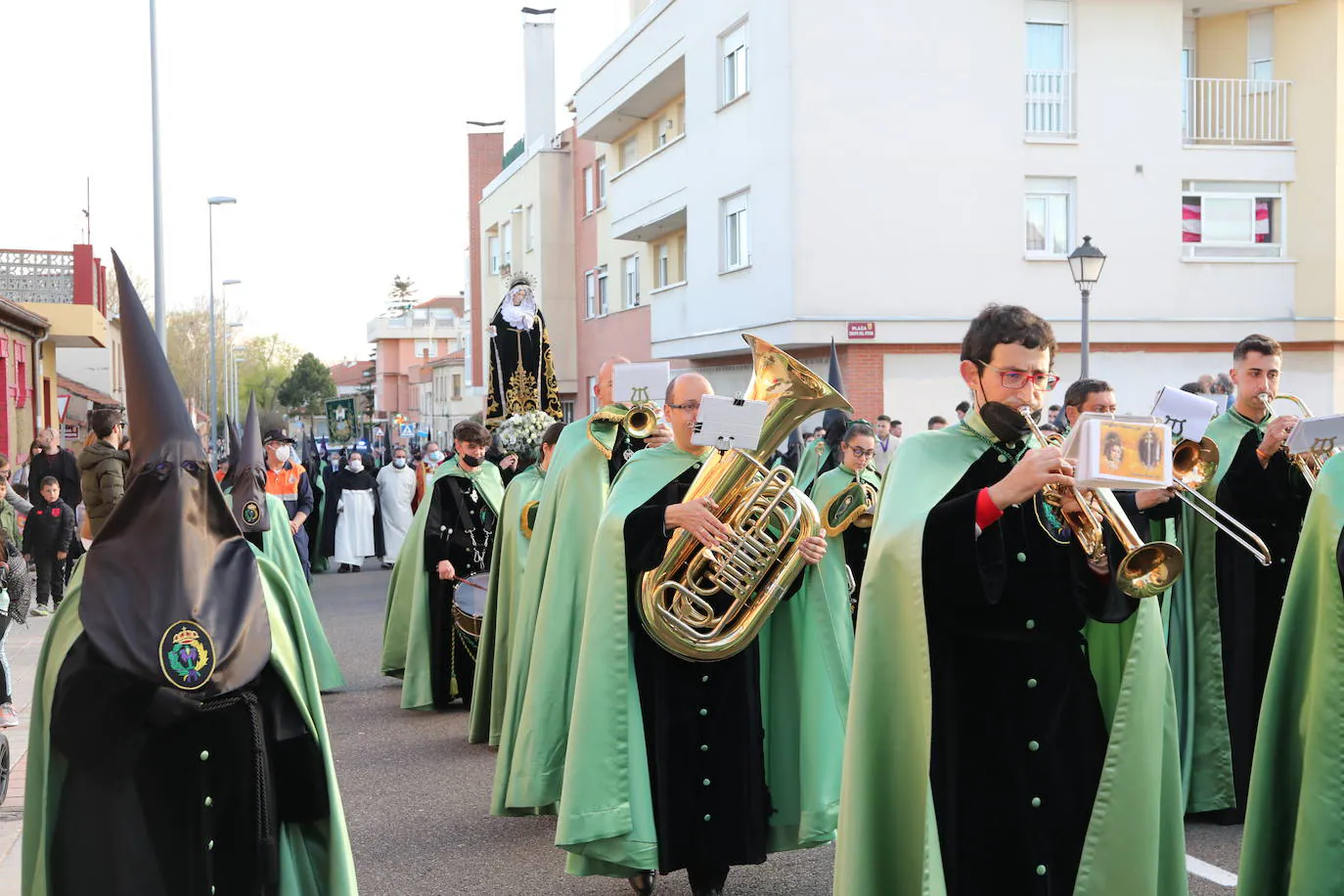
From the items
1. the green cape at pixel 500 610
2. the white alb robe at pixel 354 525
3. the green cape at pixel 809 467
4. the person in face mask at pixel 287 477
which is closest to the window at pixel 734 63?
the white alb robe at pixel 354 525

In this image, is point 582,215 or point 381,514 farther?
point 582,215

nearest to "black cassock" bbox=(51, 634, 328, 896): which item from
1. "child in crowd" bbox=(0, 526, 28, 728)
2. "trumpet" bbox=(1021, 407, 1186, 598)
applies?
"trumpet" bbox=(1021, 407, 1186, 598)

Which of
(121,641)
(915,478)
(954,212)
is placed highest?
(954,212)

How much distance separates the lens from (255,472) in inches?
311

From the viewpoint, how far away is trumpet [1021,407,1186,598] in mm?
3338

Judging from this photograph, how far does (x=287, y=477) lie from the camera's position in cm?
1550

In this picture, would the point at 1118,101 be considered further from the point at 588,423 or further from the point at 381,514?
the point at 588,423

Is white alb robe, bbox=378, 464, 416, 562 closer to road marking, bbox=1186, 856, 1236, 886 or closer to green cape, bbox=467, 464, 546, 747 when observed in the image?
green cape, bbox=467, 464, 546, 747

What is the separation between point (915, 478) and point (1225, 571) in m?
3.65

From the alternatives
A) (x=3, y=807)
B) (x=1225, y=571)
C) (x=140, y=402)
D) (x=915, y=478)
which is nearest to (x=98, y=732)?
(x=140, y=402)

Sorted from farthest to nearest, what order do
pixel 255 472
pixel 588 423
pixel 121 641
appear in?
1. pixel 255 472
2. pixel 588 423
3. pixel 121 641

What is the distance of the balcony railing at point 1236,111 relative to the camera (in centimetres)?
2464

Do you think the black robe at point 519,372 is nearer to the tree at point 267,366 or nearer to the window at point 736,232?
the window at point 736,232

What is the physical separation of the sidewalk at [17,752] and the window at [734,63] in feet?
47.4
